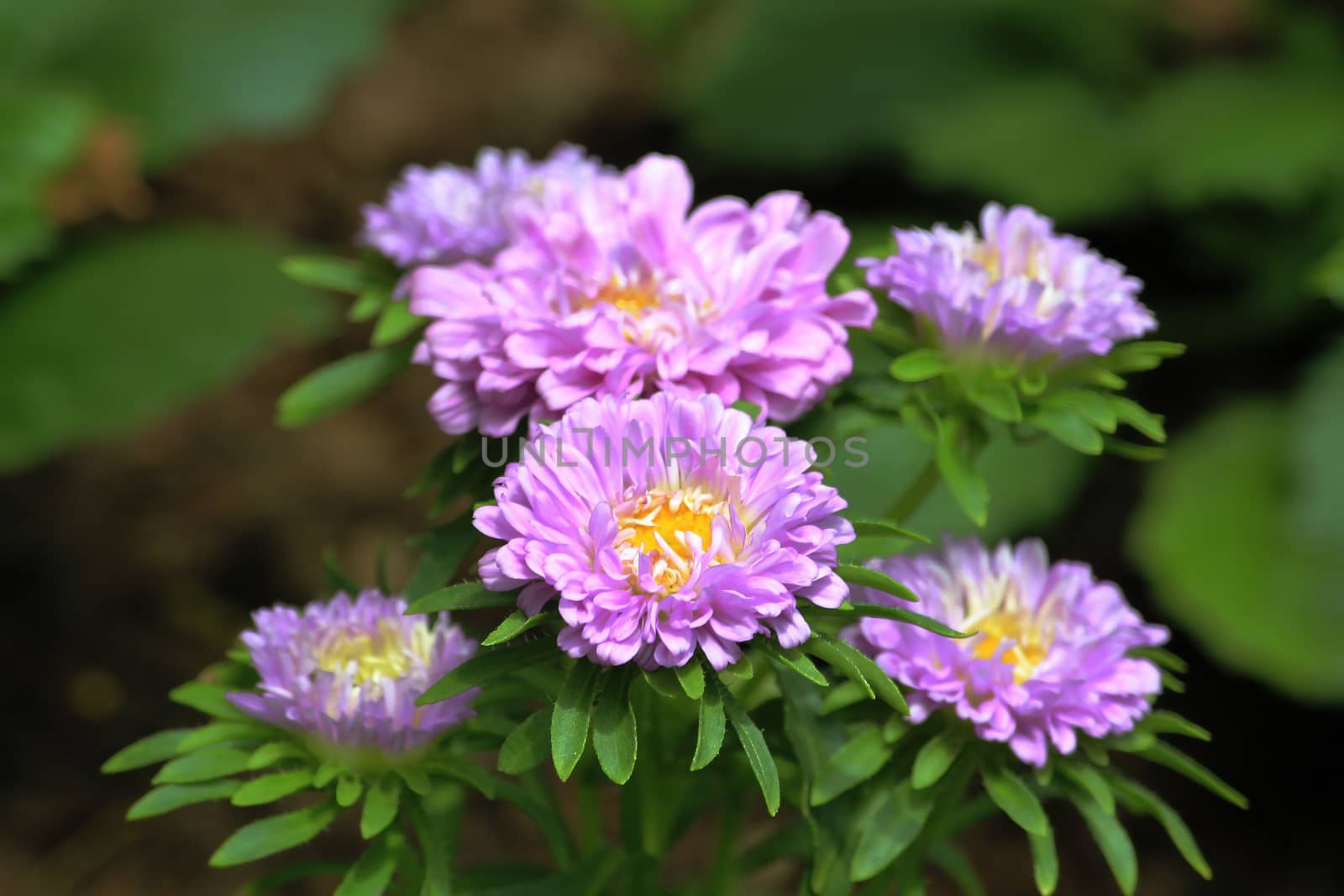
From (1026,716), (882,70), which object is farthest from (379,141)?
(1026,716)

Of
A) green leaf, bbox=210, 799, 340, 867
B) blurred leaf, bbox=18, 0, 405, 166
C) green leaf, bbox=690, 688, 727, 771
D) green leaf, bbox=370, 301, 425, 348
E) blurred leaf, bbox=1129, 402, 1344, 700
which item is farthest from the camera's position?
blurred leaf, bbox=18, 0, 405, 166

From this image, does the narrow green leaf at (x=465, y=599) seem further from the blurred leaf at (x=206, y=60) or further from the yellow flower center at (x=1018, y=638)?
the blurred leaf at (x=206, y=60)

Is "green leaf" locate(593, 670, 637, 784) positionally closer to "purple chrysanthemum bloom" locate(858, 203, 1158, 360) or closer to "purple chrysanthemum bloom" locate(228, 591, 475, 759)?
"purple chrysanthemum bloom" locate(228, 591, 475, 759)

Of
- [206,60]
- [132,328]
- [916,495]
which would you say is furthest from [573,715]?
[206,60]

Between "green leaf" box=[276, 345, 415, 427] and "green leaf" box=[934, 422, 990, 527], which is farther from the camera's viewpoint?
"green leaf" box=[276, 345, 415, 427]

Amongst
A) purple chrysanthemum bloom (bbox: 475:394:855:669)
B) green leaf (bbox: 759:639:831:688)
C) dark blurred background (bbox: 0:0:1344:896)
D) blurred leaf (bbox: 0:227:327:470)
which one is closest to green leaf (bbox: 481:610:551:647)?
purple chrysanthemum bloom (bbox: 475:394:855:669)

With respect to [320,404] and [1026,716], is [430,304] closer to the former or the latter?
[320,404]

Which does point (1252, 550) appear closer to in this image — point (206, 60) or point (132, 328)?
point (132, 328)

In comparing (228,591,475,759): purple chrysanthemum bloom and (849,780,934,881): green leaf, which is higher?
(228,591,475,759): purple chrysanthemum bloom
